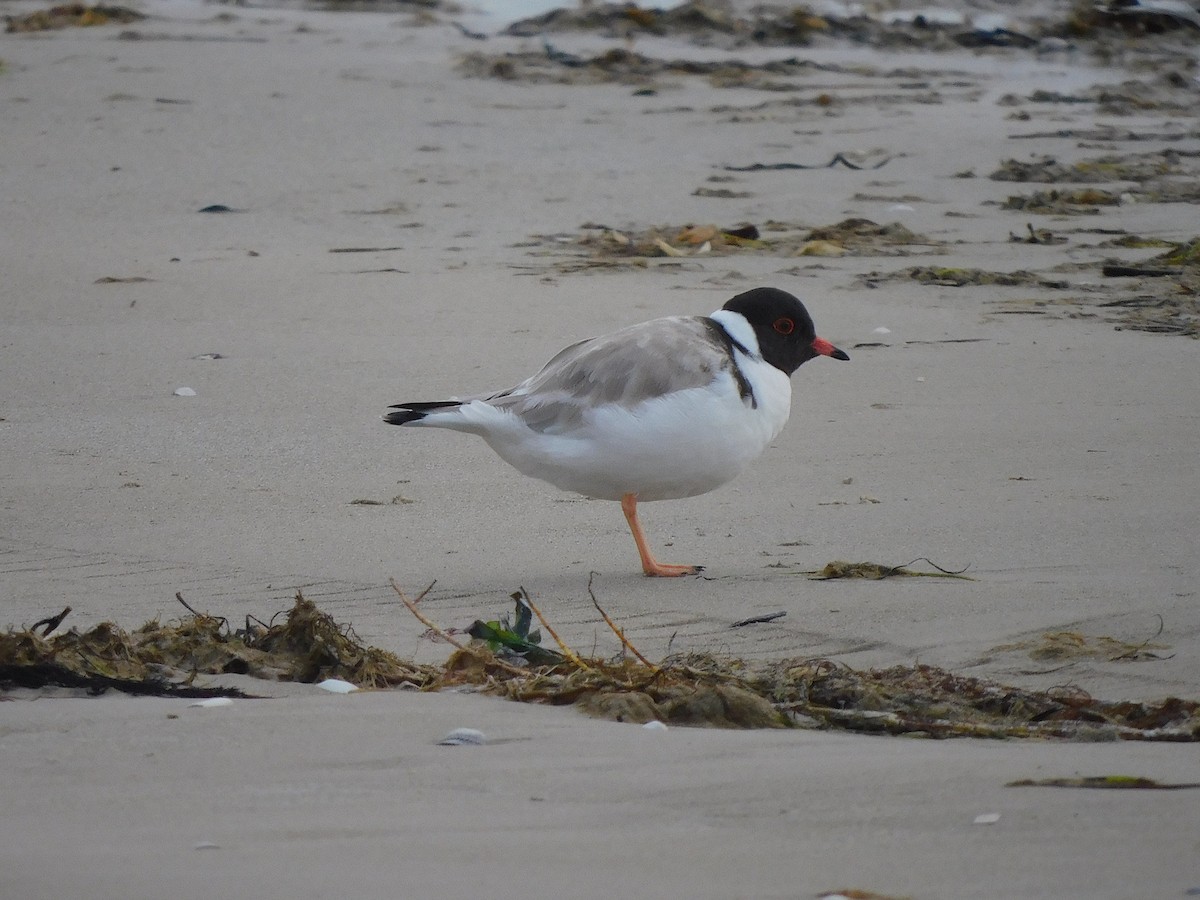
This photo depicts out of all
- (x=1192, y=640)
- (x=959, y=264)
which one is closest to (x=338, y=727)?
(x=1192, y=640)

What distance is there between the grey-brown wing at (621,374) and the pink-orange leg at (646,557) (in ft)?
1.07

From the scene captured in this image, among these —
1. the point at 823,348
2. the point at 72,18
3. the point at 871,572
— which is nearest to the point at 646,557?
the point at 871,572

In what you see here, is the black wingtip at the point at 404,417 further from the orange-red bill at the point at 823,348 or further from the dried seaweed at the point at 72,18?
the dried seaweed at the point at 72,18

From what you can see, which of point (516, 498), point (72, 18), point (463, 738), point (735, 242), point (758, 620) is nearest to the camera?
point (463, 738)

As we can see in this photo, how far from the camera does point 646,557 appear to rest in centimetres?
506

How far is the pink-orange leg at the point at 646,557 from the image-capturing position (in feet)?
16.3

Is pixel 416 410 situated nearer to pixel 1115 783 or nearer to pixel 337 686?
pixel 337 686

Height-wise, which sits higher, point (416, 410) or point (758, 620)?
point (416, 410)

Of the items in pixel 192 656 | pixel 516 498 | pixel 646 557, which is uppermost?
pixel 192 656

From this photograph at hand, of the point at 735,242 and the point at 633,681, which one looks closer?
the point at 633,681

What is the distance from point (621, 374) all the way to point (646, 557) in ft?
2.05

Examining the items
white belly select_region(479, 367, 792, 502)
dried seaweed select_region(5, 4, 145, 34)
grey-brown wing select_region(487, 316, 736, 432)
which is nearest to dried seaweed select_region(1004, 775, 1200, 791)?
white belly select_region(479, 367, 792, 502)

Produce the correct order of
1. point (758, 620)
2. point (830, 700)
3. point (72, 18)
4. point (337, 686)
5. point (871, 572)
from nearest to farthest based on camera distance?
point (830, 700)
point (337, 686)
point (758, 620)
point (871, 572)
point (72, 18)

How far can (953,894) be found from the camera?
2338mm
